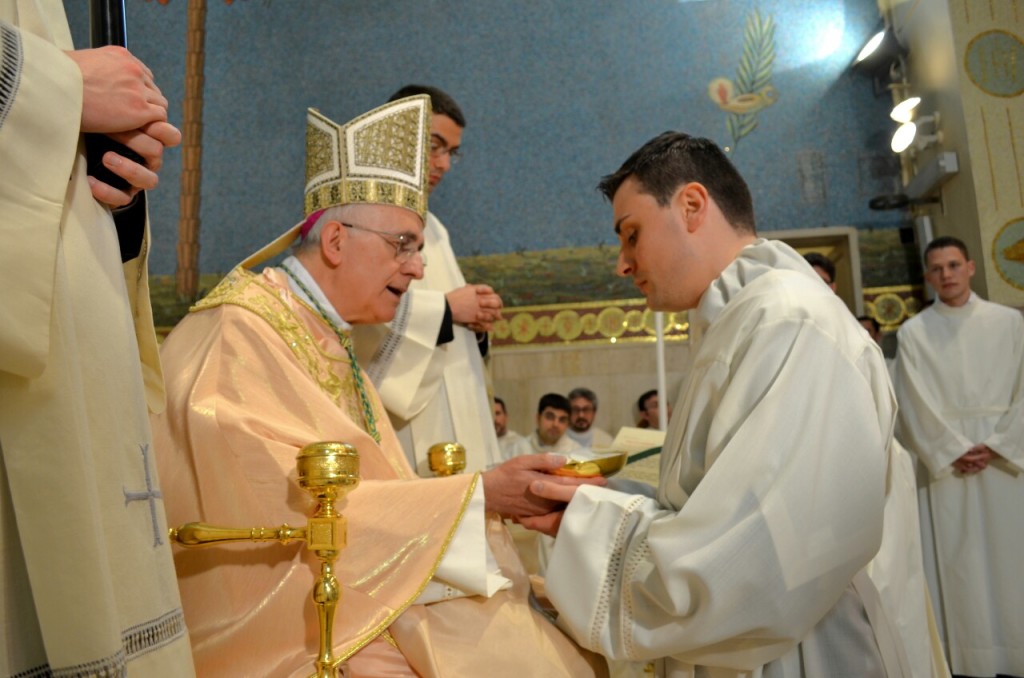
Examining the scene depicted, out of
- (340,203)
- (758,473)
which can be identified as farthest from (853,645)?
(340,203)

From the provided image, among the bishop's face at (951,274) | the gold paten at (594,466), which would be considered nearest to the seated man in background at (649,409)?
the bishop's face at (951,274)

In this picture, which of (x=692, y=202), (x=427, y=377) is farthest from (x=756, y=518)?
(x=427, y=377)

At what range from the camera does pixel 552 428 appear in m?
7.89

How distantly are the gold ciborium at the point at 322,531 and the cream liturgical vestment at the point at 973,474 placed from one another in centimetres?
508

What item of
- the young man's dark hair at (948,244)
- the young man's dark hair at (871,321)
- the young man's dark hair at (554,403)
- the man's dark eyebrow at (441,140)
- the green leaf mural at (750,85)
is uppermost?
the green leaf mural at (750,85)

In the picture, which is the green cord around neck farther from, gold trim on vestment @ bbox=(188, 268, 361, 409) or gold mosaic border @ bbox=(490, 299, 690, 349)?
gold mosaic border @ bbox=(490, 299, 690, 349)

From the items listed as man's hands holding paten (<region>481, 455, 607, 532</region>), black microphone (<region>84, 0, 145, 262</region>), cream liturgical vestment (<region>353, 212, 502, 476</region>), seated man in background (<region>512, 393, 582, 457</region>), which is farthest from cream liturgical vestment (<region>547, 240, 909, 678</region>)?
seated man in background (<region>512, 393, 582, 457</region>)

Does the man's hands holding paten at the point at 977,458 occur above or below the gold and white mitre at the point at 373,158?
below

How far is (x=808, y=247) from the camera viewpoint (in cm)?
855

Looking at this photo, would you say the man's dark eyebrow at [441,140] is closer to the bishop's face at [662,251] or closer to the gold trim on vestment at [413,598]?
the bishop's face at [662,251]

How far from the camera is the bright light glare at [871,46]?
8125 mm

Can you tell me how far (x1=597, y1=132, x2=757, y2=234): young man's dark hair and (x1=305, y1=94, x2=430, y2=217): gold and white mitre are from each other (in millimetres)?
873

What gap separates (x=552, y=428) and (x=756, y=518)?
6.16 metres

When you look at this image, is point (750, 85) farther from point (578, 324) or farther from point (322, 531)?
point (322, 531)
